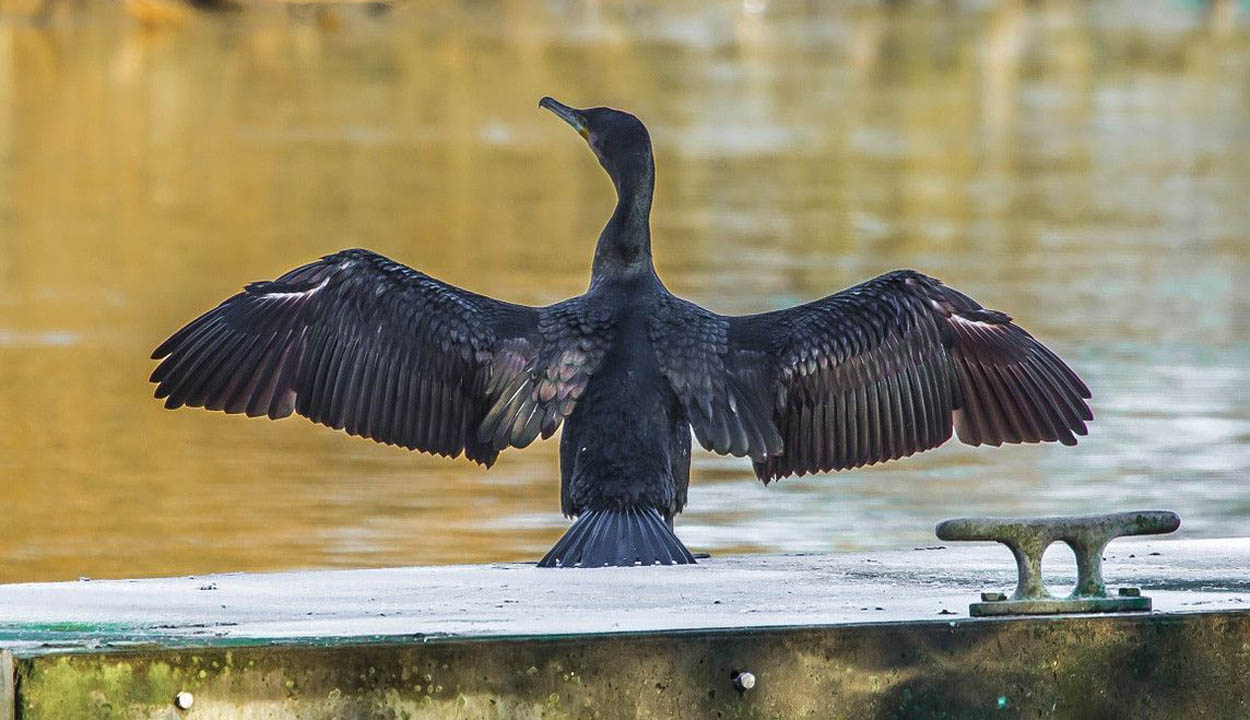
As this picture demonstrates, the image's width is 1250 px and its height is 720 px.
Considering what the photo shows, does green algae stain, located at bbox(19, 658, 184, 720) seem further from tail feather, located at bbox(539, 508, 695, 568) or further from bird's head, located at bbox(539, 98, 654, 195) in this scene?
bird's head, located at bbox(539, 98, 654, 195)

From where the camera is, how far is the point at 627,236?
7512 mm

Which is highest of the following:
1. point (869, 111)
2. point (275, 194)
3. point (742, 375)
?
point (869, 111)

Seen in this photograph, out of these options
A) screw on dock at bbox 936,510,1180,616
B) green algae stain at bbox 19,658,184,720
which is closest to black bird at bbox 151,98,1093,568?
screw on dock at bbox 936,510,1180,616

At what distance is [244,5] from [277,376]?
51518 mm

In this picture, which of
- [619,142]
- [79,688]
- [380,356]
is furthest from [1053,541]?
[619,142]

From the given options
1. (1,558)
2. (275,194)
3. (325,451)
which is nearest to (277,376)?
(1,558)

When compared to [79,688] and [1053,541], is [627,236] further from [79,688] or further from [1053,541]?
[79,688]

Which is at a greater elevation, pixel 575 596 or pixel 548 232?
pixel 548 232

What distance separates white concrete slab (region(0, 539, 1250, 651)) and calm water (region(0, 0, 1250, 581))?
9.78ft

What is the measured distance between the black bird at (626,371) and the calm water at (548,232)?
2319mm

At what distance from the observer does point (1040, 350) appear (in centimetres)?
766

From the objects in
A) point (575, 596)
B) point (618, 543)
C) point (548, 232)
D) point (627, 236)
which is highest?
point (548, 232)

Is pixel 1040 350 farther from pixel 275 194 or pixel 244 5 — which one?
pixel 244 5

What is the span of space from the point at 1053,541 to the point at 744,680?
736 millimetres
